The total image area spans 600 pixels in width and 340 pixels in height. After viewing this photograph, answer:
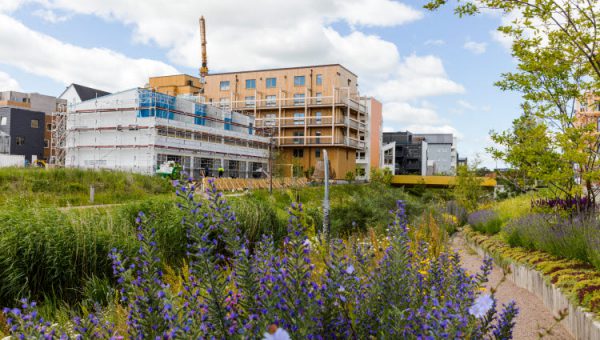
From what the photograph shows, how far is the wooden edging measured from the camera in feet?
14.2

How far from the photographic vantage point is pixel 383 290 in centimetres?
277

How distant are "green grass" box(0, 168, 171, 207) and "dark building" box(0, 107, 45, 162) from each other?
35.0 m

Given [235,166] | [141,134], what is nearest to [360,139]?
[235,166]

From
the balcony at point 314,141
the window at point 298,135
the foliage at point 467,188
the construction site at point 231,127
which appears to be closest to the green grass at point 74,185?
the construction site at point 231,127

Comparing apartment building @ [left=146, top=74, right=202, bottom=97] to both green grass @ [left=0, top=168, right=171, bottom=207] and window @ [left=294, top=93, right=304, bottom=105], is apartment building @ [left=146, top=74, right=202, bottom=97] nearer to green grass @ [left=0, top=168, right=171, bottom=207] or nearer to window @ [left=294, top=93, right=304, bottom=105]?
window @ [left=294, top=93, right=304, bottom=105]

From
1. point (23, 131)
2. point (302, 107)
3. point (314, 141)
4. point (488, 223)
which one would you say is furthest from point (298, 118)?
point (488, 223)

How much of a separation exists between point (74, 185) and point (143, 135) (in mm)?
13634

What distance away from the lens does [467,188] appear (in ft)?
65.6

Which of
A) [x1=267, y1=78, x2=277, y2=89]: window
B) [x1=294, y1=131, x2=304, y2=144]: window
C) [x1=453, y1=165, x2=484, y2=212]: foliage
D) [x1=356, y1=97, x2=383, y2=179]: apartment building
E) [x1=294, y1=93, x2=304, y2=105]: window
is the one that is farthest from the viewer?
[x1=356, y1=97, x2=383, y2=179]: apartment building

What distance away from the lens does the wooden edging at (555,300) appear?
434 centimetres

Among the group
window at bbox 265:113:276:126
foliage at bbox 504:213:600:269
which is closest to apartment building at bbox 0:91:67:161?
window at bbox 265:113:276:126

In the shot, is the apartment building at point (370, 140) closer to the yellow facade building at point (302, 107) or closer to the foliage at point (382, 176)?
the yellow facade building at point (302, 107)

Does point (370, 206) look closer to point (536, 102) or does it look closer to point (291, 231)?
point (536, 102)

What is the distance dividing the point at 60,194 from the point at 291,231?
21.3m
